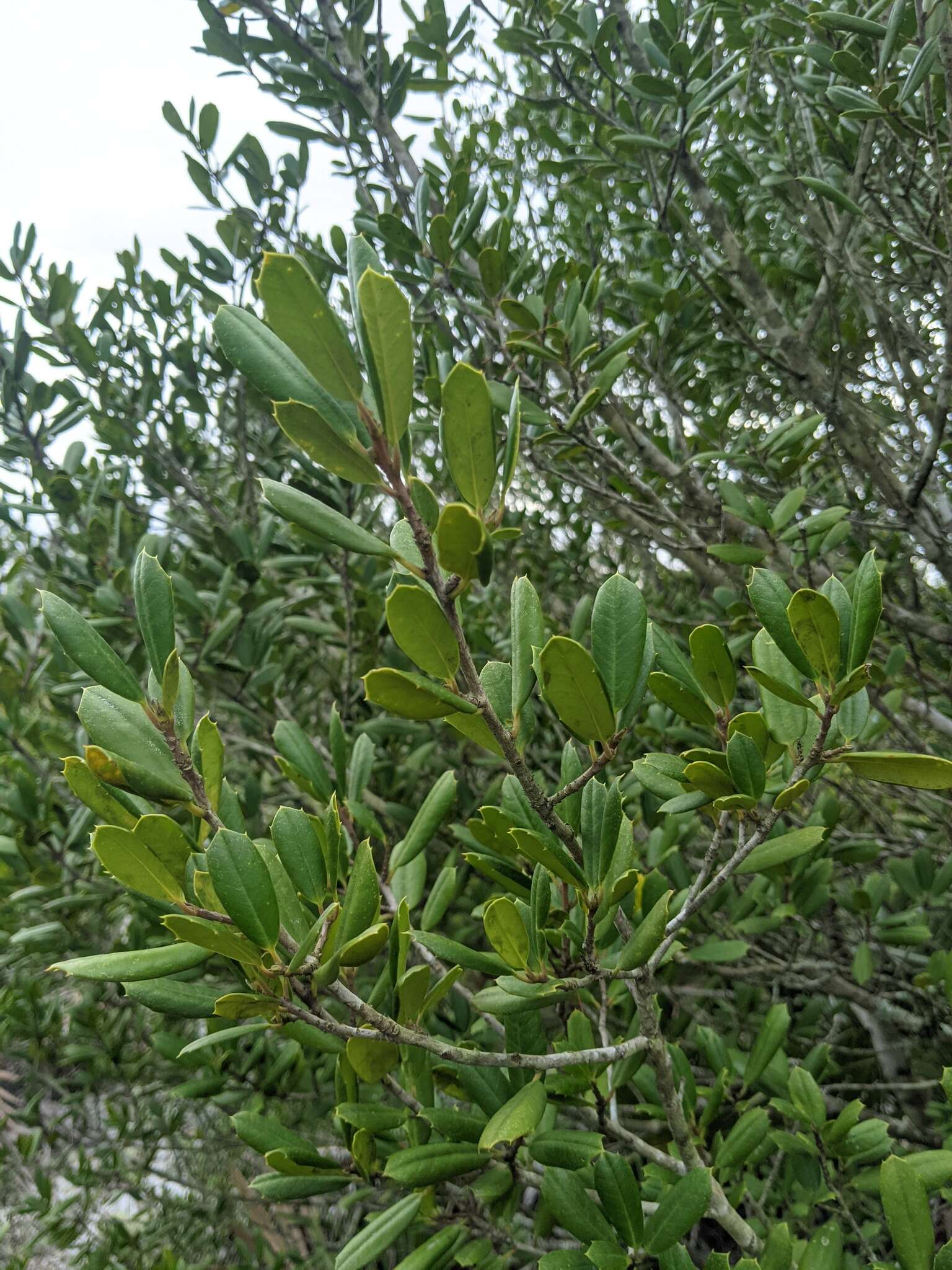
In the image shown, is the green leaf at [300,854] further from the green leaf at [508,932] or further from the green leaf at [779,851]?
the green leaf at [779,851]

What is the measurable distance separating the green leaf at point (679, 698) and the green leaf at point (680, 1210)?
1.78 feet

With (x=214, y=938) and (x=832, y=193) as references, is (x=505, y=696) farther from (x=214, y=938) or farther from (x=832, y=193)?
(x=832, y=193)

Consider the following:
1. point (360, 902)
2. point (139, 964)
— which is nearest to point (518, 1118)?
point (360, 902)

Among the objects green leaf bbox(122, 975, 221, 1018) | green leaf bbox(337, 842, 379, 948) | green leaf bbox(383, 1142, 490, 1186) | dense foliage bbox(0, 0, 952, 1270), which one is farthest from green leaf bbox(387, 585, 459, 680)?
green leaf bbox(383, 1142, 490, 1186)

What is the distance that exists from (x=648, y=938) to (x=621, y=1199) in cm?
43

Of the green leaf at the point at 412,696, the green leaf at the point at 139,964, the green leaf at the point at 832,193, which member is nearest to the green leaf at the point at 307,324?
the green leaf at the point at 412,696

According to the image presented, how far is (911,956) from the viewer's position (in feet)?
7.19

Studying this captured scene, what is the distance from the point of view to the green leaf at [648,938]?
0.72 metres

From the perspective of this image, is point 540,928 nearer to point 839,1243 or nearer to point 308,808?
point 839,1243

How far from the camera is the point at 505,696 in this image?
82cm

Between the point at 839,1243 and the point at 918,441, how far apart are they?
2.30 m

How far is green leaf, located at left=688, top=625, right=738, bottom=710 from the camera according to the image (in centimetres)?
79

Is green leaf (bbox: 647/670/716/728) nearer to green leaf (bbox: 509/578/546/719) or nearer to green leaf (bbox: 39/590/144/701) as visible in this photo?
green leaf (bbox: 509/578/546/719)

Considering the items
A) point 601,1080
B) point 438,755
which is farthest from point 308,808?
point 601,1080
